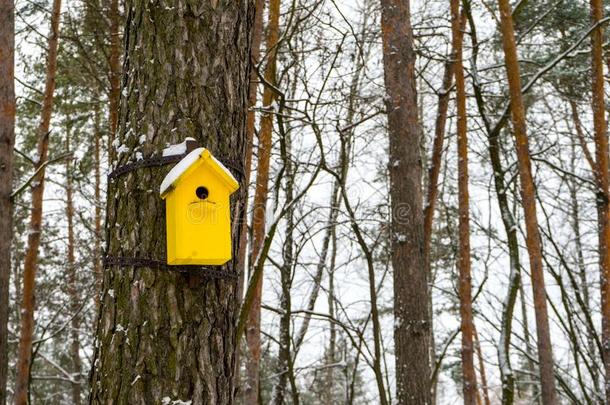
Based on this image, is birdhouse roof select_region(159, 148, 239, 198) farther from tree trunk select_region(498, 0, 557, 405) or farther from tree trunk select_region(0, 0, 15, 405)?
tree trunk select_region(498, 0, 557, 405)

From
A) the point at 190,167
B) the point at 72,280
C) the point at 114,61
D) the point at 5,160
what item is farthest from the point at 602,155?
the point at 72,280

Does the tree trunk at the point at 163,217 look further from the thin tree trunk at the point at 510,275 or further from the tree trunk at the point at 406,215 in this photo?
the thin tree trunk at the point at 510,275

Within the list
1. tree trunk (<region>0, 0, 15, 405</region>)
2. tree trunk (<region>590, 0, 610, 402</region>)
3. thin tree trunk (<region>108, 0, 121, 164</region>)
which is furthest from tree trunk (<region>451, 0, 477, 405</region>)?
tree trunk (<region>0, 0, 15, 405</region>)

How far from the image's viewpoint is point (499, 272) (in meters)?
9.97

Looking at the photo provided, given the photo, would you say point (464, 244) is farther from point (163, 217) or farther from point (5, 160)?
point (163, 217)

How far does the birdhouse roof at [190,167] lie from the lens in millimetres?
1512

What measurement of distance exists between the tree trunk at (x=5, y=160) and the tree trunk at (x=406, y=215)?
2.68m

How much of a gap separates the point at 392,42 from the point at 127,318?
369 centimetres

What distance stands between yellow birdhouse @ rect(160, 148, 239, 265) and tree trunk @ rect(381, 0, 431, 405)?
292cm

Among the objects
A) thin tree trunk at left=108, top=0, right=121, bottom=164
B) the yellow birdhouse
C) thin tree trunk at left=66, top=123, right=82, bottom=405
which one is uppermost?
thin tree trunk at left=108, top=0, right=121, bottom=164

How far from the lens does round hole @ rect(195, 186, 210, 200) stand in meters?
1.57

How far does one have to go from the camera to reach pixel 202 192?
1.58 metres

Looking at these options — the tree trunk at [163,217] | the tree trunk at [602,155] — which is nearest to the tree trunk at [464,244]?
the tree trunk at [602,155]

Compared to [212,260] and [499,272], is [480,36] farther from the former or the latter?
[212,260]
